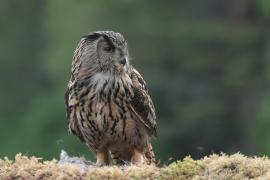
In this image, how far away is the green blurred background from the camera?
39.3 metres

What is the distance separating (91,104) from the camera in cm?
1338

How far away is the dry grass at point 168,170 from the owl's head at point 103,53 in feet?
7.67

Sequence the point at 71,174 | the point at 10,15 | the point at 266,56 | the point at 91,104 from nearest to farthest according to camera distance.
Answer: the point at 71,174 → the point at 91,104 → the point at 266,56 → the point at 10,15

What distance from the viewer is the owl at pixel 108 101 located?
13.4 meters

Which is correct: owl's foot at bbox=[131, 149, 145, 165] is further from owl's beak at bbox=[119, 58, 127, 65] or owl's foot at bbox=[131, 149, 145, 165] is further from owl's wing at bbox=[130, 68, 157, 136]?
owl's beak at bbox=[119, 58, 127, 65]

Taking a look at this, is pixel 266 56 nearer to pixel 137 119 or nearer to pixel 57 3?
pixel 57 3

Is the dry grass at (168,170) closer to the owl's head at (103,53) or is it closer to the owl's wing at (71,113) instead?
the owl's wing at (71,113)

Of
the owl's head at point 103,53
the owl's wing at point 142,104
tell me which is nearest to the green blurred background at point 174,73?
the owl's wing at point 142,104

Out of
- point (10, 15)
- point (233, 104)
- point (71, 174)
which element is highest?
point (10, 15)

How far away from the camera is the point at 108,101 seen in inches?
527

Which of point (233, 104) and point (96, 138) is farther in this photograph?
point (233, 104)

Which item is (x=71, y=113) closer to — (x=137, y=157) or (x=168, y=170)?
(x=137, y=157)

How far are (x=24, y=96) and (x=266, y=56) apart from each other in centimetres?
834

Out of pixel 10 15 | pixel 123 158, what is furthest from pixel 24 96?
pixel 123 158
